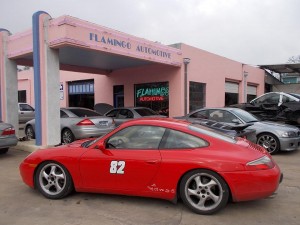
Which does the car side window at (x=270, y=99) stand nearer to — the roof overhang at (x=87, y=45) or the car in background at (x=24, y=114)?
the roof overhang at (x=87, y=45)

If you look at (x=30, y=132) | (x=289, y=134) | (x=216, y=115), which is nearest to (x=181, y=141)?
(x=289, y=134)

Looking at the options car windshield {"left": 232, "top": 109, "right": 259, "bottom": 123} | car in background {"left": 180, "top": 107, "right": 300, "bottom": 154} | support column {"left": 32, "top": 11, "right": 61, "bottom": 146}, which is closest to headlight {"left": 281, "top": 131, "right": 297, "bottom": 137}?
car in background {"left": 180, "top": 107, "right": 300, "bottom": 154}

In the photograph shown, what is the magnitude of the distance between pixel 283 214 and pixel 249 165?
90cm

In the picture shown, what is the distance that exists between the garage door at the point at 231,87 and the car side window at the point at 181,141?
15.2 m

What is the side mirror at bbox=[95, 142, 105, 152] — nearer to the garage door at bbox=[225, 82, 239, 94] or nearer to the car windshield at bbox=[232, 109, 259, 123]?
the car windshield at bbox=[232, 109, 259, 123]

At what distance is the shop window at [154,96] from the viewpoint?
48.7 feet

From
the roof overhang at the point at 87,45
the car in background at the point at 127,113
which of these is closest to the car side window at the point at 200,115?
the car in background at the point at 127,113

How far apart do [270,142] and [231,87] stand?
37.8ft

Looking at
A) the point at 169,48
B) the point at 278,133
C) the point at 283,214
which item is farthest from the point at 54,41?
the point at 283,214

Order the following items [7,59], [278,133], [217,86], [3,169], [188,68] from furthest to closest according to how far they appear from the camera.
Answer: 1. [217,86]
2. [188,68]
3. [7,59]
4. [278,133]
5. [3,169]

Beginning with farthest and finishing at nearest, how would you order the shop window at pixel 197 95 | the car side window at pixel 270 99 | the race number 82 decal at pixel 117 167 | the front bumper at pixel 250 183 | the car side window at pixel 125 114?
the shop window at pixel 197 95
the car side window at pixel 270 99
the car side window at pixel 125 114
the race number 82 decal at pixel 117 167
the front bumper at pixel 250 183

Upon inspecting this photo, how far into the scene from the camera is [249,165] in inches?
153

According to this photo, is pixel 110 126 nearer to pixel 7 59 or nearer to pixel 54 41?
pixel 54 41

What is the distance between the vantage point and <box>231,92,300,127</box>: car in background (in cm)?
1105
